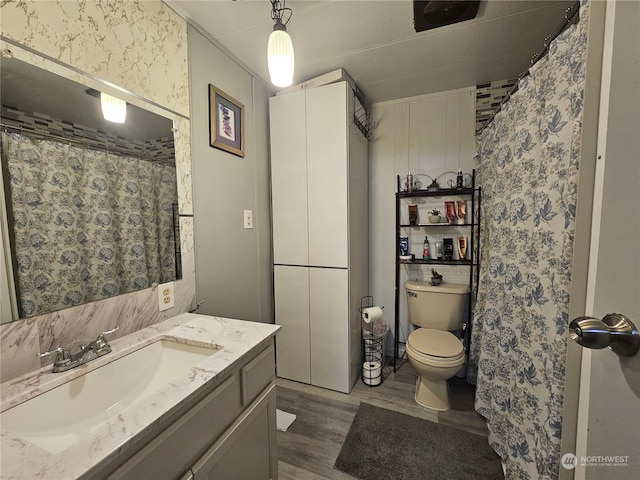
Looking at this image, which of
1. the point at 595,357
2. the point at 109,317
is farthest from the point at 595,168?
the point at 109,317

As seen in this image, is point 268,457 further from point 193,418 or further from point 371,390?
point 371,390

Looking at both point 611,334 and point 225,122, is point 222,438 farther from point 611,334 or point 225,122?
point 225,122

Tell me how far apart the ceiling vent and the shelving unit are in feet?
3.59

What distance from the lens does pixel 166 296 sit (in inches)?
48.8

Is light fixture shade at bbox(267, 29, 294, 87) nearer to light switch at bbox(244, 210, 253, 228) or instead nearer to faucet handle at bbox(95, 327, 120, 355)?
light switch at bbox(244, 210, 253, 228)

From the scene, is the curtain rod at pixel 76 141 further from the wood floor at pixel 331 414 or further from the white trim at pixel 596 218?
the wood floor at pixel 331 414

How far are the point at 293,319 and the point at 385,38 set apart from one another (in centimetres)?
201

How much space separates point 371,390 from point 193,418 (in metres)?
1.60

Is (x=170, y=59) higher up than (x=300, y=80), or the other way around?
(x=300, y=80)

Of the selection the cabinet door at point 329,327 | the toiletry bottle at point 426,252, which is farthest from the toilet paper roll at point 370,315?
the toiletry bottle at point 426,252

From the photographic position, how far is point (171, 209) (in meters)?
1.27

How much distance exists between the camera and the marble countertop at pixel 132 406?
18.7 inches

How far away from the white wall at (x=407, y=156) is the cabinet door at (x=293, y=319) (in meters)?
0.77

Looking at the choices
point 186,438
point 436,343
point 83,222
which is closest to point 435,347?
point 436,343
